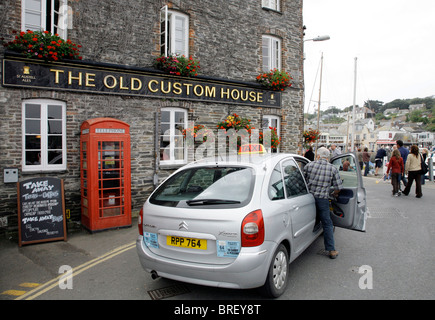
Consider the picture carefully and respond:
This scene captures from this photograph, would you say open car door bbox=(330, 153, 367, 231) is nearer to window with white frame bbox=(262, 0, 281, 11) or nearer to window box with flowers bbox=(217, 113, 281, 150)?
window box with flowers bbox=(217, 113, 281, 150)

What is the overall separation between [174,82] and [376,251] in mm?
7031

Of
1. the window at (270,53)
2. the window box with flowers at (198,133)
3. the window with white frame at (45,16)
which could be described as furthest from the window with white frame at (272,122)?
the window with white frame at (45,16)

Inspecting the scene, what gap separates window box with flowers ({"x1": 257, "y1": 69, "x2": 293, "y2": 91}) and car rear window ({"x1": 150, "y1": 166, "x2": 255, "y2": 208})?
795cm

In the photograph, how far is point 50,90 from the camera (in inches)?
298

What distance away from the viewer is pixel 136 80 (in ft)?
29.0

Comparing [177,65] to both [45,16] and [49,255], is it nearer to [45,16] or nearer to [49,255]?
[45,16]

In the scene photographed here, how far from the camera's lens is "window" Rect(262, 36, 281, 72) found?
12.5 m

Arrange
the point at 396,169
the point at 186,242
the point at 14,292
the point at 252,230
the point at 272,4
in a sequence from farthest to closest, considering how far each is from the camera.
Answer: the point at 272,4, the point at 396,169, the point at 14,292, the point at 186,242, the point at 252,230

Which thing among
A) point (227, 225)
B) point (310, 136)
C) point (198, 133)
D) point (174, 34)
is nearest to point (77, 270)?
point (227, 225)

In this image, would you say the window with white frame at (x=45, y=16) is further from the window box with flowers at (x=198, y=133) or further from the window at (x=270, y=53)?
the window at (x=270, y=53)

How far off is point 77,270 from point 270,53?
34.8ft

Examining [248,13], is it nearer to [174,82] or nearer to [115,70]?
[174,82]

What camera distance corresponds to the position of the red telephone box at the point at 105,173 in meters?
7.04
